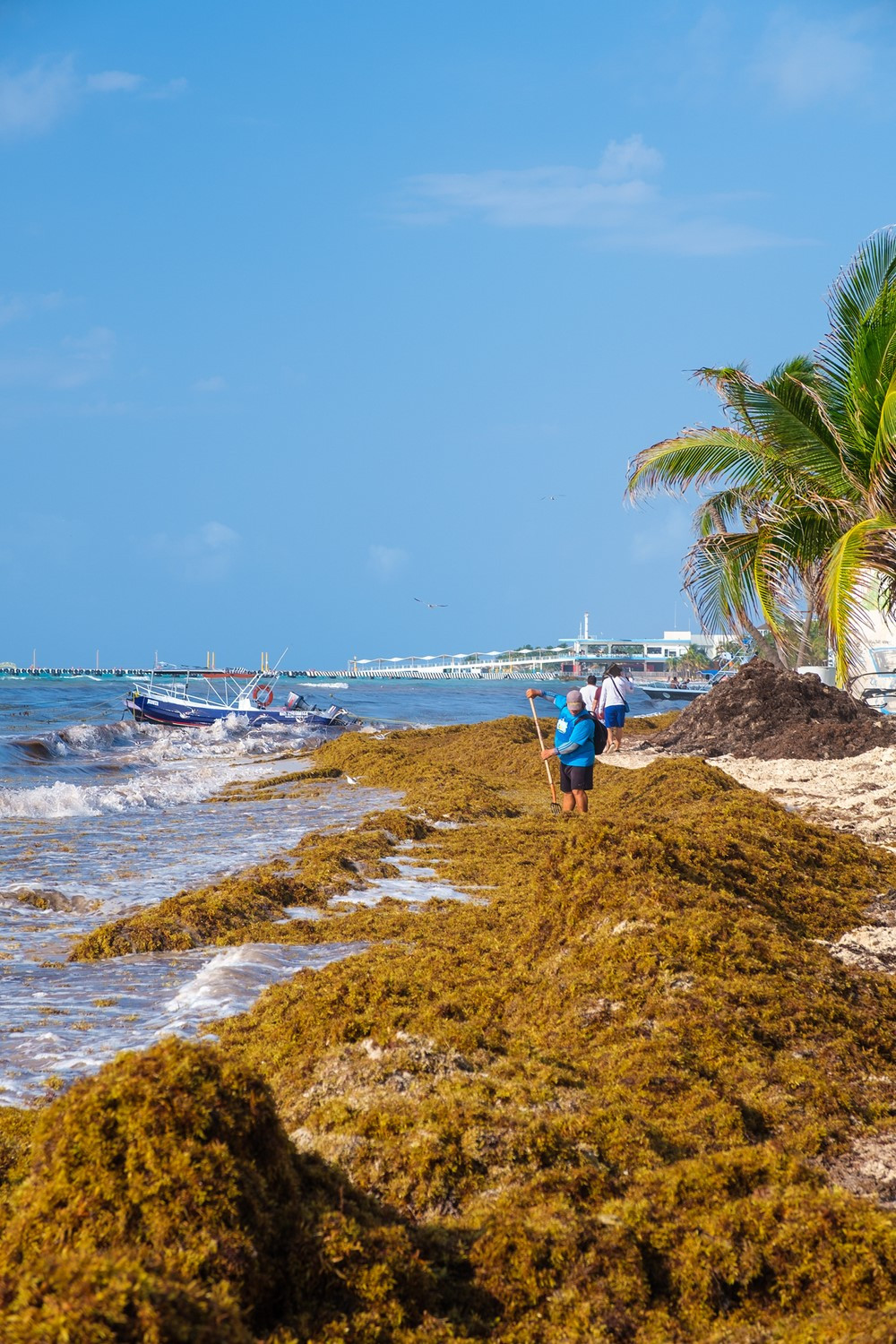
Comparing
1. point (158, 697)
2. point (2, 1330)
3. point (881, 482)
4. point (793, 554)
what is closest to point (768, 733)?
point (793, 554)

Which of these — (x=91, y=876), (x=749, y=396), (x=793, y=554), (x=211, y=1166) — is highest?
(x=749, y=396)

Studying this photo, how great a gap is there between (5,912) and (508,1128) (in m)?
6.38

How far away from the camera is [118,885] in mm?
9625

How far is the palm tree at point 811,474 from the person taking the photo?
47.1 feet

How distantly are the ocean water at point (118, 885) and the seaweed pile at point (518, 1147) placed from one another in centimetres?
Answer: 67

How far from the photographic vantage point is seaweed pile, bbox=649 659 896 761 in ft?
56.9

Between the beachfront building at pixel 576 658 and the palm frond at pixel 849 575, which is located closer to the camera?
the palm frond at pixel 849 575

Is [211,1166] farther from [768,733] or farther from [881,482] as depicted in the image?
[768,733]

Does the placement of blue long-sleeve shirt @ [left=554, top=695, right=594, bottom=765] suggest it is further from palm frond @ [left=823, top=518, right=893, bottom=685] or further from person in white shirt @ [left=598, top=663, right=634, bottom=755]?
person in white shirt @ [left=598, top=663, right=634, bottom=755]

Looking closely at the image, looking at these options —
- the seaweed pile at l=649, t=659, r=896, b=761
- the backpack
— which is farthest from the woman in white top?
the backpack

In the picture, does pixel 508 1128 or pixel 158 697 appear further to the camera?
pixel 158 697

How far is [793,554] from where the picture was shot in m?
16.9

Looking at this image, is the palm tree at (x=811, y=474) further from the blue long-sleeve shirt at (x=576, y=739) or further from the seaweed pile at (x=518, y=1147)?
the seaweed pile at (x=518, y=1147)

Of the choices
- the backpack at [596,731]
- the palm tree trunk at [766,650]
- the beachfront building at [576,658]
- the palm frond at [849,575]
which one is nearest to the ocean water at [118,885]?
the backpack at [596,731]
